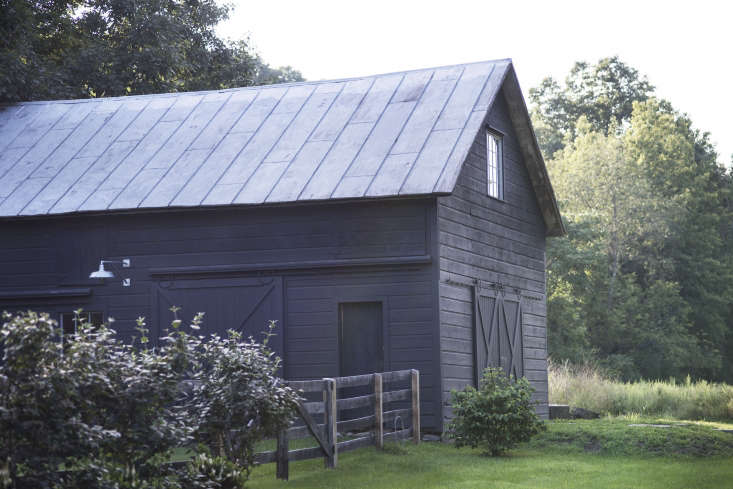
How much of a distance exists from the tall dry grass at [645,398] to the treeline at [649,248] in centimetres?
1501

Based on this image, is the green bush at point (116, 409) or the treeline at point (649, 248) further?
the treeline at point (649, 248)

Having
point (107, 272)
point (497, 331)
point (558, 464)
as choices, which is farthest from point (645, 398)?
point (107, 272)

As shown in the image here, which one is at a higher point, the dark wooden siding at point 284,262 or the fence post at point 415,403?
the dark wooden siding at point 284,262

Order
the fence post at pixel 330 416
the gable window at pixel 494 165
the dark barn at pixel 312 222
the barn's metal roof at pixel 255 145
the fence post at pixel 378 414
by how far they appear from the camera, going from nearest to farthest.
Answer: the fence post at pixel 330 416
the fence post at pixel 378 414
the dark barn at pixel 312 222
the barn's metal roof at pixel 255 145
the gable window at pixel 494 165

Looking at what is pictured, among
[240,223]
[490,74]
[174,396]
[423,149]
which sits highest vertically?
[490,74]

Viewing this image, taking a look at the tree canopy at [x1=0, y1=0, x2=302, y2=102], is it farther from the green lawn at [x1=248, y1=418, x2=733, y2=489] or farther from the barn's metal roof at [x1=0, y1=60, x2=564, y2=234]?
the green lawn at [x1=248, y1=418, x2=733, y2=489]

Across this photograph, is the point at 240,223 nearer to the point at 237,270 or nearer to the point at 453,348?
the point at 237,270

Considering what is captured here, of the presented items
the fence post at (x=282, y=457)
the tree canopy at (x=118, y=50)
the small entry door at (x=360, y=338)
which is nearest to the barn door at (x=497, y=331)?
the small entry door at (x=360, y=338)

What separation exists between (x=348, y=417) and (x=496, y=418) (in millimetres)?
3365

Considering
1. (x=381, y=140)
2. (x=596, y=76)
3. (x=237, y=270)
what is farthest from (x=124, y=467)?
(x=596, y=76)

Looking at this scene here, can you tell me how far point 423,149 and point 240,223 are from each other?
11.2ft

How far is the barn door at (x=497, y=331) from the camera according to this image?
18.1 metres

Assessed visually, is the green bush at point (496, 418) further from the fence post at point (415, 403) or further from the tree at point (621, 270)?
the tree at point (621, 270)

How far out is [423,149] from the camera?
17312 mm
